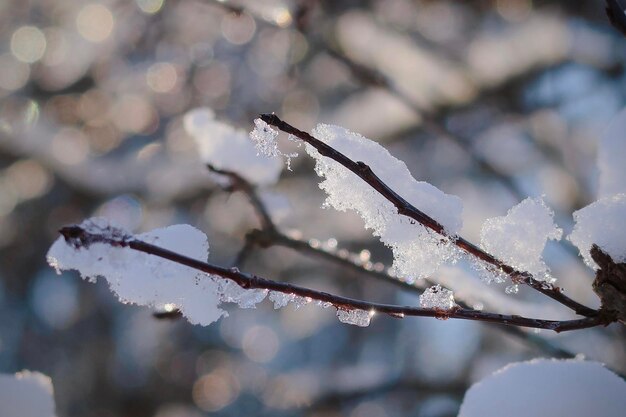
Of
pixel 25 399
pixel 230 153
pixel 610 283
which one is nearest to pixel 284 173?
pixel 230 153

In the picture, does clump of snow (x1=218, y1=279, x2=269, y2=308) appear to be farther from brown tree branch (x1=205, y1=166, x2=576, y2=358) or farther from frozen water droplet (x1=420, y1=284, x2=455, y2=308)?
brown tree branch (x1=205, y1=166, x2=576, y2=358)

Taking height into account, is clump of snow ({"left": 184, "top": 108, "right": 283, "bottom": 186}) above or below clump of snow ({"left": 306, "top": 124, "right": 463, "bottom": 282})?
above

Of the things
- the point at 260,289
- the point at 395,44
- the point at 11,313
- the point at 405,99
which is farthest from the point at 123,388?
the point at 260,289

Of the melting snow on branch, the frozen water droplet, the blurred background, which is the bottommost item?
the frozen water droplet

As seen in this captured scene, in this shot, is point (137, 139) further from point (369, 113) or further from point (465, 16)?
point (465, 16)

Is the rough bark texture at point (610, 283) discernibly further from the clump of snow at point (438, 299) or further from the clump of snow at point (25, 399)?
the clump of snow at point (25, 399)

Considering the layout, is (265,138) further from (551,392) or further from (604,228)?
(551,392)

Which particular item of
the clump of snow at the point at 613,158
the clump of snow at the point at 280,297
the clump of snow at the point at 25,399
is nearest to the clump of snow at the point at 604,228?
the clump of snow at the point at 613,158

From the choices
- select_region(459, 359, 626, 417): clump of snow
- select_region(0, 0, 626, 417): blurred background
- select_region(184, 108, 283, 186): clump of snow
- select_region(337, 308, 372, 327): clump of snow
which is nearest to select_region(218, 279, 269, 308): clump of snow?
select_region(337, 308, 372, 327): clump of snow
